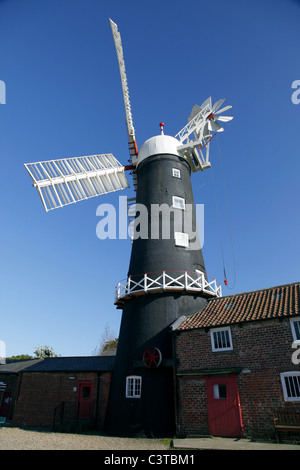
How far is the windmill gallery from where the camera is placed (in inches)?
477

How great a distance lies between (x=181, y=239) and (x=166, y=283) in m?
2.98

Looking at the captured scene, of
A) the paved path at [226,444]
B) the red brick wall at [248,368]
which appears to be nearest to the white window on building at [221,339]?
the red brick wall at [248,368]

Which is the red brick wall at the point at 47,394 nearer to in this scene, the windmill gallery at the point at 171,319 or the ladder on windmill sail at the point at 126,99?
the windmill gallery at the point at 171,319

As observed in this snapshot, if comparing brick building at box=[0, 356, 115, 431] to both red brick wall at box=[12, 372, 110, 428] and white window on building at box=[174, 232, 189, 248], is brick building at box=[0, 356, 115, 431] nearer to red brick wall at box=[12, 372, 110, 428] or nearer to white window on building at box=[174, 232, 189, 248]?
red brick wall at box=[12, 372, 110, 428]

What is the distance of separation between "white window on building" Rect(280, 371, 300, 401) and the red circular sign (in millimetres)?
5260

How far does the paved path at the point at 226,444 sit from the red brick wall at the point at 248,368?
2.45 ft

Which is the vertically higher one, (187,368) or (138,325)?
(138,325)

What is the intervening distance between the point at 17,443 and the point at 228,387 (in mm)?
8558

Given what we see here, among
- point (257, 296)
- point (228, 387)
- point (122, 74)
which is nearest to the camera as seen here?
point (228, 387)

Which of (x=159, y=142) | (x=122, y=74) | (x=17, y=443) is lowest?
(x=17, y=443)

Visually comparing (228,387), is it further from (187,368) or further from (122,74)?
(122,74)

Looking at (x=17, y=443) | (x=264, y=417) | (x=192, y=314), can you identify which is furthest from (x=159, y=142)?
(x=17, y=443)

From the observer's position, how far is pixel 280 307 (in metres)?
12.5
